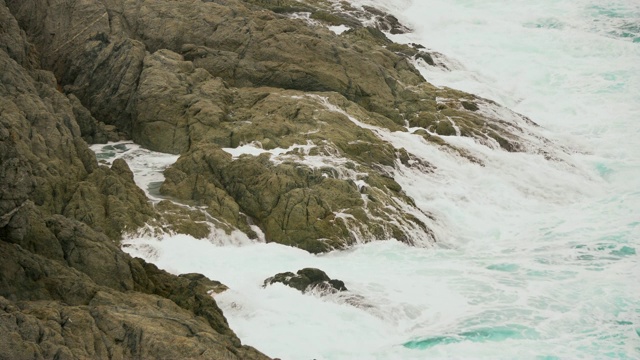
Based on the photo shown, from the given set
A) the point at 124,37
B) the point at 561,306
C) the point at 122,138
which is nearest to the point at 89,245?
the point at 561,306

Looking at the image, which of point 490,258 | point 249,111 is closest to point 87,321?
point 490,258

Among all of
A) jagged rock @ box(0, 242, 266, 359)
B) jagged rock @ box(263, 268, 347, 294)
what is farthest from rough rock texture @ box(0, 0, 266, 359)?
jagged rock @ box(263, 268, 347, 294)

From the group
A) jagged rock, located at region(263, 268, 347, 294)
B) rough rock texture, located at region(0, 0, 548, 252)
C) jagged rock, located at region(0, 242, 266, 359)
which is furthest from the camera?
rough rock texture, located at region(0, 0, 548, 252)

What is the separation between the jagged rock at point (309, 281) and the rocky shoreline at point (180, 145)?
2268mm

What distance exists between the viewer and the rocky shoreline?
58.6 feet

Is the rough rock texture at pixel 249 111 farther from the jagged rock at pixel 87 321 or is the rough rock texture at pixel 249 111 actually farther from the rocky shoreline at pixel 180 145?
the jagged rock at pixel 87 321

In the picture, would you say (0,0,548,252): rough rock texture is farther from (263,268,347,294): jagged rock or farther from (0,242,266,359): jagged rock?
(0,242,266,359): jagged rock

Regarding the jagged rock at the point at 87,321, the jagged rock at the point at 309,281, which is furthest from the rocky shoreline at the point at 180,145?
the jagged rock at the point at 309,281

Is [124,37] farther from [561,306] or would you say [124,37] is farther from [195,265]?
[561,306]

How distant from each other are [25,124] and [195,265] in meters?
6.64

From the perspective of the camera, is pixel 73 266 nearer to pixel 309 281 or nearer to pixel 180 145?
pixel 309 281

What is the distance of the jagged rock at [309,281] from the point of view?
2422 cm

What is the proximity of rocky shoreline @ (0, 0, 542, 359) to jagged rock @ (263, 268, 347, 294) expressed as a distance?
7.44 feet

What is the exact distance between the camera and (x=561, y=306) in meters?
24.8
